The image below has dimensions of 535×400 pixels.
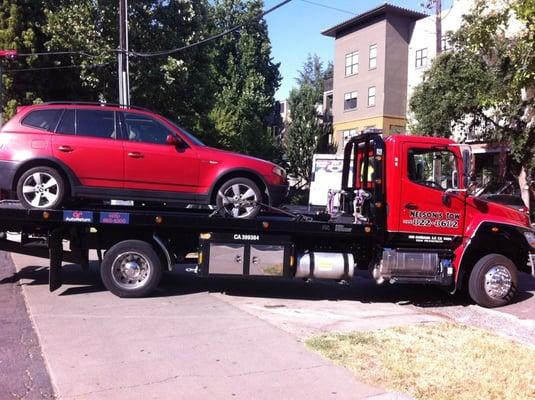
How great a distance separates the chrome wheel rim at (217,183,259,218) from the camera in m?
8.70

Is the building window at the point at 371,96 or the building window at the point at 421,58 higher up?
the building window at the point at 421,58

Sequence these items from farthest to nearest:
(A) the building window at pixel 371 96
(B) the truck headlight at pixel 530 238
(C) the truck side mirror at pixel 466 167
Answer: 1. (A) the building window at pixel 371 96
2. (B) the truck headlight at pixel 530 238
3. (C) the truck side mirror at pixel 466 167

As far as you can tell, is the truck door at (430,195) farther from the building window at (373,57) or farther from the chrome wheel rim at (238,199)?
the building window at (373,57)

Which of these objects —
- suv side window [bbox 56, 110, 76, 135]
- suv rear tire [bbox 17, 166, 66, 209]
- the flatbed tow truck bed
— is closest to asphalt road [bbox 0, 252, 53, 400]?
the flatbed tow truck bed

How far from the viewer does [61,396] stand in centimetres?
480

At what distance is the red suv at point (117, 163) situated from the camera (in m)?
8.21

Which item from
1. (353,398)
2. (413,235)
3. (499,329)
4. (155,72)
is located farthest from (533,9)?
(155,72)

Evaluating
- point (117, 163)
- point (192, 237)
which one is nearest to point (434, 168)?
point (192, 237)

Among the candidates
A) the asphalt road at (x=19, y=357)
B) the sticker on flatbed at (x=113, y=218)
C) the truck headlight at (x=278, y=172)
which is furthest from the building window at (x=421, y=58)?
the asphalt road at (x=19, y=357)

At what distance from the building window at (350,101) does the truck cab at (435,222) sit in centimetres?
3184

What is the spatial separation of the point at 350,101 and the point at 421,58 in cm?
635

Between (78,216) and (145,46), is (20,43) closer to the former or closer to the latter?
(145,46)

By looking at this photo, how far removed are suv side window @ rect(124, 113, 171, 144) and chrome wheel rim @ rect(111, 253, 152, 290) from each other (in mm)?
1716

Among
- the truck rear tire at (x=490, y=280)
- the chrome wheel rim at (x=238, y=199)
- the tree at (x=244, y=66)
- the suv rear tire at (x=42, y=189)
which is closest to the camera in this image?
the suv rear tire at (x=42, y=189)
